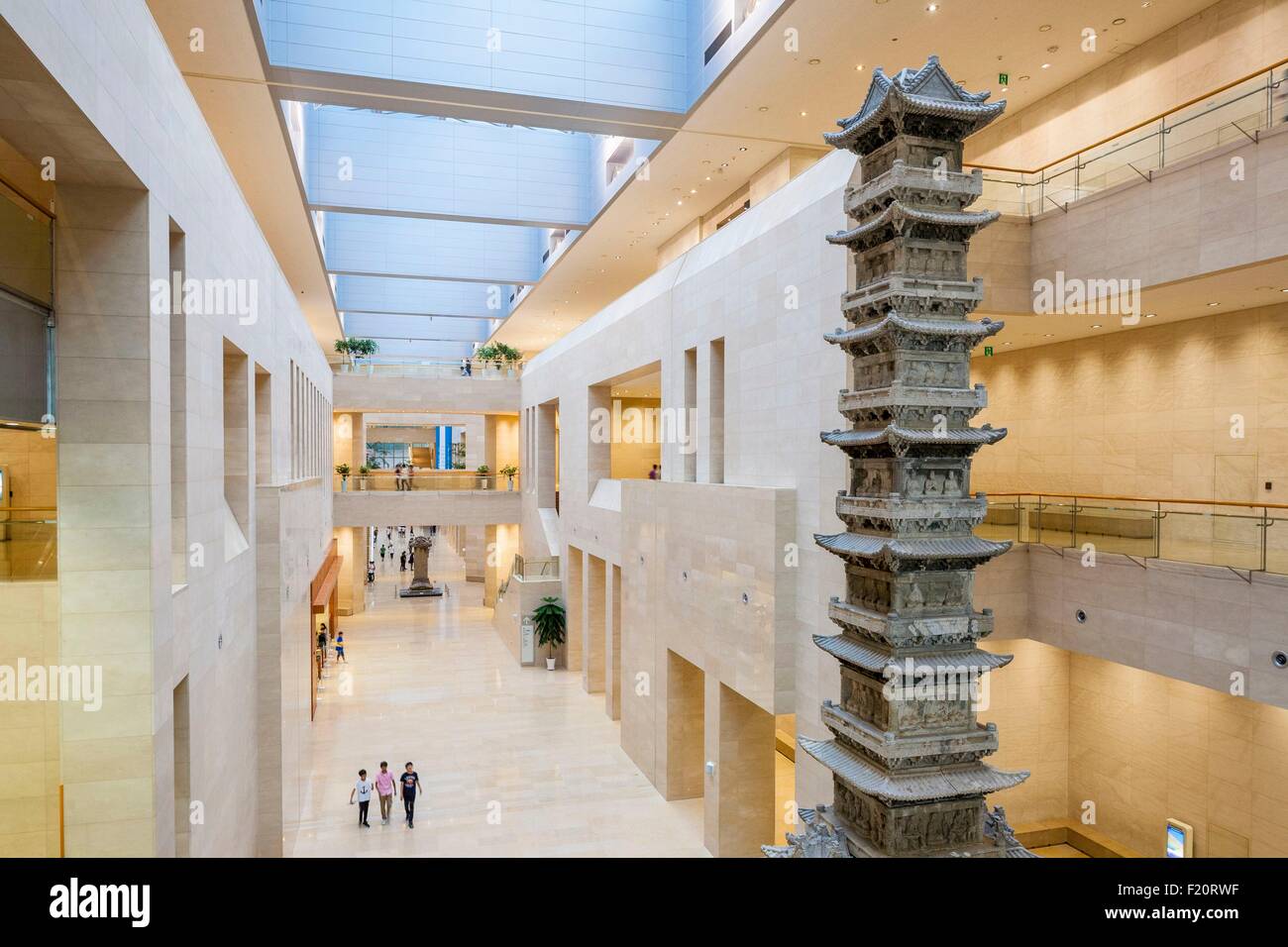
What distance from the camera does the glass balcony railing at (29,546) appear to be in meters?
7.16

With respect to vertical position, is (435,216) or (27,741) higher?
(435,216)

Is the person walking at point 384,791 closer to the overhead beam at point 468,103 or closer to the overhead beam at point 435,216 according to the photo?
the overhead beam at point 468,103

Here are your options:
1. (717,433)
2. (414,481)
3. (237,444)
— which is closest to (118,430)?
(237,444)

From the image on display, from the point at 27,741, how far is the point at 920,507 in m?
8.92

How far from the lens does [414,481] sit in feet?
122

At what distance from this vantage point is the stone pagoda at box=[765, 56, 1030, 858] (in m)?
8.49

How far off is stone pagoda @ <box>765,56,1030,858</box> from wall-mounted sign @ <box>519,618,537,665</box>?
64.5ft

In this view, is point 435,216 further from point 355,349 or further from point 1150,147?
point 1150,147

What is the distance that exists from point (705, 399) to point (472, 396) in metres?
22.9

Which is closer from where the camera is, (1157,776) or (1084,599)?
(1084,599)
